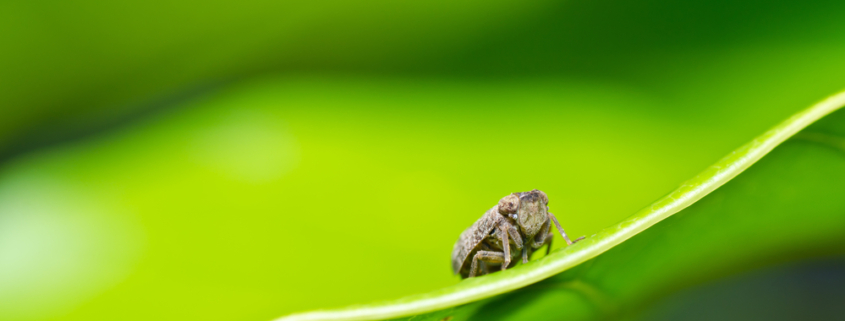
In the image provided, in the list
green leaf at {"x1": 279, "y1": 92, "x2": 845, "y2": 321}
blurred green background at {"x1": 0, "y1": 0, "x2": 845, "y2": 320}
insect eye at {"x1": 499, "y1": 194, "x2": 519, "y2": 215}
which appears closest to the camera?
green leaf at {"x1": 279, "y1": 92, "x2": 845, "y2": 321}

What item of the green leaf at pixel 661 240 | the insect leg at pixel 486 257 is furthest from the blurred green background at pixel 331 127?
the green leaf at pixel 661 240

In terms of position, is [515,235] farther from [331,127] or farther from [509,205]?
[331,127]

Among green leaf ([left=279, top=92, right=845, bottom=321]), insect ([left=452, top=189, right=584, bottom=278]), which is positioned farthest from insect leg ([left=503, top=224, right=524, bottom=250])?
green leaf ([left=279, top=92, right=845, bottom=321])

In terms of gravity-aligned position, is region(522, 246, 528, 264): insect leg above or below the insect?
below

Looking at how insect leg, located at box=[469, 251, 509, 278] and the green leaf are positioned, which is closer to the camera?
the green leaf

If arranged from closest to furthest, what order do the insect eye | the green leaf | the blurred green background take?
the green leaf, the insect eye, the blurred green background

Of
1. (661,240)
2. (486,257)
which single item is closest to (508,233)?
(486,257)

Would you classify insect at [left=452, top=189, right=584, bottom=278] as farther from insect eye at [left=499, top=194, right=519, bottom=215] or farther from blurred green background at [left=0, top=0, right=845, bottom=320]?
blurred green background at [left=0, top=0, right=845, bottom=320]

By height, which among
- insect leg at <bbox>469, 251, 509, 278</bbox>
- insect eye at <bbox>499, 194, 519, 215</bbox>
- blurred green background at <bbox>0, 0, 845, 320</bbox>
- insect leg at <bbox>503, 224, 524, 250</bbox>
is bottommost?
insect leg at <bbox>469, 251, 509, 278</bbox>
